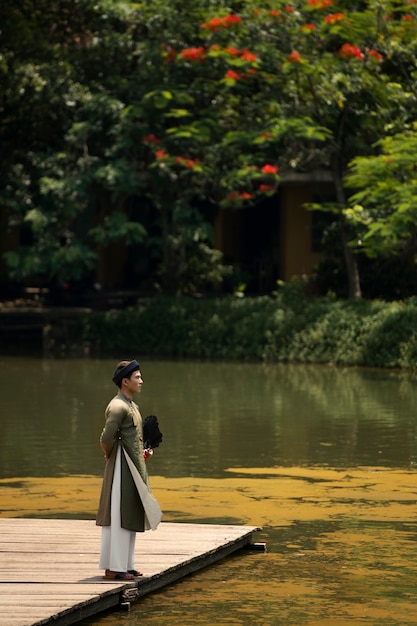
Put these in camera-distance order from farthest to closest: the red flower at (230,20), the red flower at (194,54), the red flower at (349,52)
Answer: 1. the red flower at (194,54)
2. the red flower at (230,20)
3. the red flower at (349,52)

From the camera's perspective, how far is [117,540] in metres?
11.0

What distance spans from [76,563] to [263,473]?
6655 millimetres

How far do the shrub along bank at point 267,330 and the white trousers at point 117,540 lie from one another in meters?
21.2

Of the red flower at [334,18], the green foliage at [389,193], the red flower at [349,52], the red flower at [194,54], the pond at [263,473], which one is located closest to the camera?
the pond at [263,473]

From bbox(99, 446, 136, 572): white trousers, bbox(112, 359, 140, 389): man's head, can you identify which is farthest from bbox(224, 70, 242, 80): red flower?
bbox(99, 446, 136, 572): white trousers

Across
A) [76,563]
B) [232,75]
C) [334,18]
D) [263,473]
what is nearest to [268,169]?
[232,75]

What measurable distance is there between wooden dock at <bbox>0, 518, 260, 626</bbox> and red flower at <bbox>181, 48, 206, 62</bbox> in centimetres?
2247

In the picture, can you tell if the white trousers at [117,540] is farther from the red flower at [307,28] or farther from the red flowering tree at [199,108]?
the red flower at [307,28]

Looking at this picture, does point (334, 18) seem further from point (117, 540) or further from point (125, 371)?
point (117, 540)

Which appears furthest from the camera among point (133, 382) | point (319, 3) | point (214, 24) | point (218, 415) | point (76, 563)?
point (214, 24)

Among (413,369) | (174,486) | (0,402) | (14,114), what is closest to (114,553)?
(174,486)

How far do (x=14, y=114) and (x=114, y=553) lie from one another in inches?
1150

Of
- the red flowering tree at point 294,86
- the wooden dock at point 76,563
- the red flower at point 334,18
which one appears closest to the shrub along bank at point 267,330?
the red flowering tree at point 294,86

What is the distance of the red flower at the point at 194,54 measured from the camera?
34.6m
